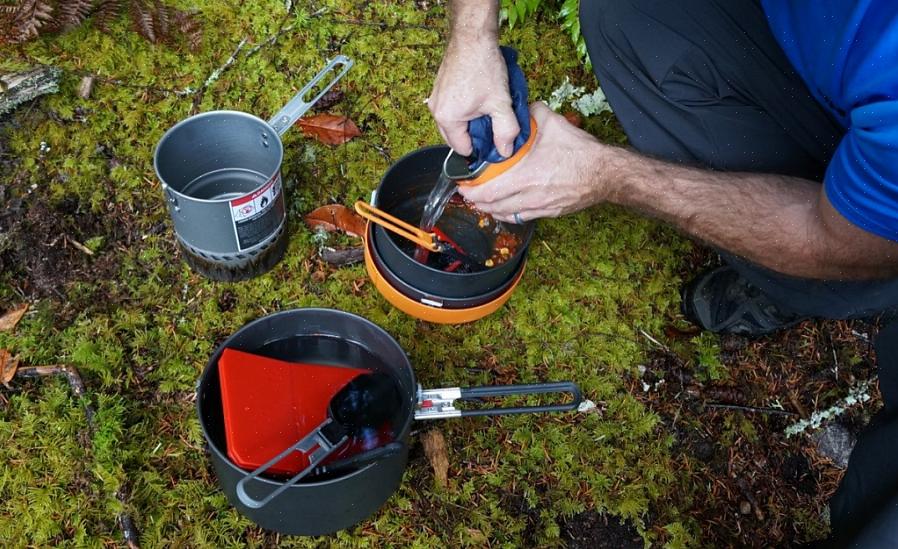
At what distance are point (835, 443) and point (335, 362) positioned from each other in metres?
1.86

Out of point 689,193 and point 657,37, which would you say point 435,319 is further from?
point 657,37

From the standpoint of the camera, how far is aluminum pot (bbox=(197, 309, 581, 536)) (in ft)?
6.30

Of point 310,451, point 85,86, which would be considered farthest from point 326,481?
point 85,86

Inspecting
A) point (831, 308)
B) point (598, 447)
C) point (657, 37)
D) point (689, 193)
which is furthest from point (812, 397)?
point (657, 37)

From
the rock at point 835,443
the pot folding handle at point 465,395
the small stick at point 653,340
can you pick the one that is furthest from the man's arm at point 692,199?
the rock at point 835,443

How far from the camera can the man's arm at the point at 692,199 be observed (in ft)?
6.66

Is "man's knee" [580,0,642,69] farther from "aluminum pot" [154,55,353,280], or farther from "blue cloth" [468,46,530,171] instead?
"aluminum pot" [154,55,353,280]

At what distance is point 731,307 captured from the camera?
9.08 feet

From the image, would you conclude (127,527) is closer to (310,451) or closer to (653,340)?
(310,451)

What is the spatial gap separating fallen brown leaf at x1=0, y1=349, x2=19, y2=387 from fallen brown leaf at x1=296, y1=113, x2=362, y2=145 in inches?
53.8

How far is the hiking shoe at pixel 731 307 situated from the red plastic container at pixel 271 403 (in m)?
1.38

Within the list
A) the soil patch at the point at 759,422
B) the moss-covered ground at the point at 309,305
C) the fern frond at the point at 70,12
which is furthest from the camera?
the fern frond at the point at 70,12

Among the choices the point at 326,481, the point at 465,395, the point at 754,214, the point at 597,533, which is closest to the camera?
the point at 326,481

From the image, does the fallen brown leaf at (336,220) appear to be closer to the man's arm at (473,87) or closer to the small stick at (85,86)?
the man's arm at (473,87)
